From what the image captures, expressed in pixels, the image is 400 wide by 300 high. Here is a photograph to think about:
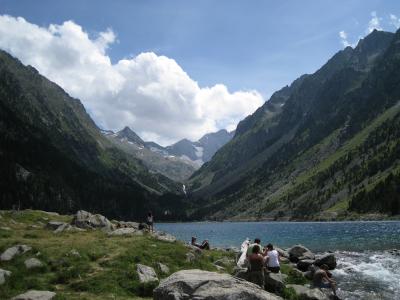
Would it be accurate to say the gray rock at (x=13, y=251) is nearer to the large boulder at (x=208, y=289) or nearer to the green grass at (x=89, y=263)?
the green grass at (x=89, y=263)

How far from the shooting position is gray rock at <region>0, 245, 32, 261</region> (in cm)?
3425

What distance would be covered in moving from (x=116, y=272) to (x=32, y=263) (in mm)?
6335

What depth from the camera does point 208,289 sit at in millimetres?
19531

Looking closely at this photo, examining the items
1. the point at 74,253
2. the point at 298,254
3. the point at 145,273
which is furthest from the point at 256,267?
the point at 298,254

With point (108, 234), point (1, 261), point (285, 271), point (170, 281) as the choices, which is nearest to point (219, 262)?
point (285, 271)

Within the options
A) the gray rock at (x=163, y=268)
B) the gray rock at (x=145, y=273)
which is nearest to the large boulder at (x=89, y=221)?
the gray rock at (x=163, y=268)

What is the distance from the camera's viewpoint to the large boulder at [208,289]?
62.0 ft

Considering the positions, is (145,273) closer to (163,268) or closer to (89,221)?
(163,268)

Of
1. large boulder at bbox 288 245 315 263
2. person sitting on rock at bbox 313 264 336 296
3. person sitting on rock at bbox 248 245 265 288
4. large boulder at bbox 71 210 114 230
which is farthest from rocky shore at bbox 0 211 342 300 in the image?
large boulder at bbox 288 245 315 263

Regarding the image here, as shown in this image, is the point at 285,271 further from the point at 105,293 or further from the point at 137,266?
the point at 105,293

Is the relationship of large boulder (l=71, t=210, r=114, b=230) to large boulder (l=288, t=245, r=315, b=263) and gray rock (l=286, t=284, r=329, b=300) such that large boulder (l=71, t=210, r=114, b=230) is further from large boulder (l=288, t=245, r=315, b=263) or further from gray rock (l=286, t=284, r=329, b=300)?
gray rock (l=286, t=284, r=329, b=300)

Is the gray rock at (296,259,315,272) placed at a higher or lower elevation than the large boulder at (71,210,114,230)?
lower

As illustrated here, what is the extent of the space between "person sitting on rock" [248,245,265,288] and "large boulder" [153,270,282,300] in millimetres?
7801

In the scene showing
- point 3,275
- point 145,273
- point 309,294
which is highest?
point 3,275
